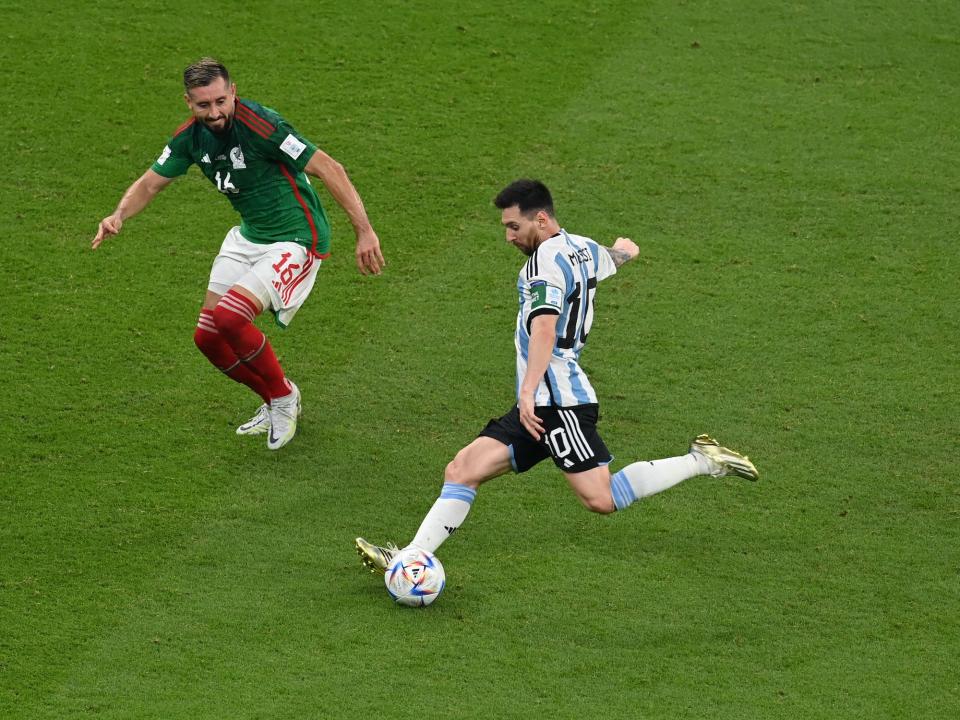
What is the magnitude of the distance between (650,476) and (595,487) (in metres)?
0.34

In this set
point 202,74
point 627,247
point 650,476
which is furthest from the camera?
point 202,74

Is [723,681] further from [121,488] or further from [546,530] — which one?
[121,488]

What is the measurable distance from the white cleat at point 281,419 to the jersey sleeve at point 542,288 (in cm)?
186

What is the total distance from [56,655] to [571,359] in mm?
2605

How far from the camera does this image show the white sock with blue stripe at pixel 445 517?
6371 millimetres

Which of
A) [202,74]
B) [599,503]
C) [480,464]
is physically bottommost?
[599,503]

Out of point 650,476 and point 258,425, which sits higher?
point 650,476

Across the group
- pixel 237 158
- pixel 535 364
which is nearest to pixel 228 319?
pixel 237 158

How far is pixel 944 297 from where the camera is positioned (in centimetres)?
894

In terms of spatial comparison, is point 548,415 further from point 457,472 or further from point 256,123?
point 256,123

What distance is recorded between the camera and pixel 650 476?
656 cm

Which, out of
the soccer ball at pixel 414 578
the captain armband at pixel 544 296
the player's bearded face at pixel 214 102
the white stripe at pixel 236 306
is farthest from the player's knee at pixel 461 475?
the player's bearded face at pixel 214 102

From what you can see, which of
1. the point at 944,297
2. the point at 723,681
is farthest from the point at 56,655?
the point at 944,297

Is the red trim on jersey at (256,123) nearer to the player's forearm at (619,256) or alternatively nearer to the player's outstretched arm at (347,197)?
the player's outstretched arm at (347,197)
